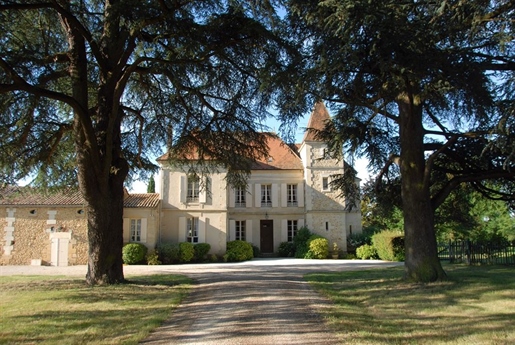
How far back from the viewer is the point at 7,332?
19.9 ft

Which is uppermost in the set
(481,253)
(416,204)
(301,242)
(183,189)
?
(183,189)

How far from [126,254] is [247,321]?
17.3 m

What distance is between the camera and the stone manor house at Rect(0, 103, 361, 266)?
22.7m

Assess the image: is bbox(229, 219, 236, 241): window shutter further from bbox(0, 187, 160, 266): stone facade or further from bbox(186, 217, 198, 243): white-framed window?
bbox(0, 187, 160, 266): stone facade

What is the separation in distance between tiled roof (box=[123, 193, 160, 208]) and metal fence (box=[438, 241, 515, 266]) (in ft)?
51.3

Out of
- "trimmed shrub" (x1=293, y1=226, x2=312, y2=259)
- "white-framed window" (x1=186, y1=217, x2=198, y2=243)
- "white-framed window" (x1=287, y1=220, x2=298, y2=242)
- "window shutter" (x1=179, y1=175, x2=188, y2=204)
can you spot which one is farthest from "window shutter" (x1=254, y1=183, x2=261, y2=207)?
"window shutter" (x1=179, y1=175, x2=188, y2=204)

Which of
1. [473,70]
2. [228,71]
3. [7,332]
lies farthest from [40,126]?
[473,70]

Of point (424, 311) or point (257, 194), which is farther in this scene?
point (257, 194)

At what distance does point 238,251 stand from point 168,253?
13.4ft

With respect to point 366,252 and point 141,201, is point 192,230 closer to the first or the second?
point 141,201

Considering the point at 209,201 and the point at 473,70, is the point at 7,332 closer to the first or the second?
the point at 473,70

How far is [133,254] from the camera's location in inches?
892

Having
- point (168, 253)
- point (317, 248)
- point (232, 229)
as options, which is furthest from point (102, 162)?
point (232, 229)

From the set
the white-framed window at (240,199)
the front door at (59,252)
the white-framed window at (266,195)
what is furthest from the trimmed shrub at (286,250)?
the front door at (59,252)
